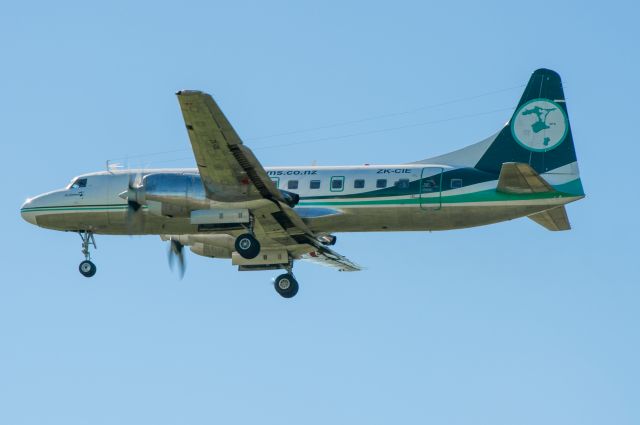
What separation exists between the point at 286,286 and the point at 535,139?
8.70 metres

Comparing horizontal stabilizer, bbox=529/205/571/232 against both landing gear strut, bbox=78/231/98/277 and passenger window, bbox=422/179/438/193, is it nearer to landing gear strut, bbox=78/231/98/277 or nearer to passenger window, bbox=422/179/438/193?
passenger window, bbox=422/179/438/193

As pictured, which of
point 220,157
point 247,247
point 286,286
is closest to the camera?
point 220,157

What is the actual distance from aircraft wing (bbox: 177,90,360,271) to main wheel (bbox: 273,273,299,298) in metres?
1.10

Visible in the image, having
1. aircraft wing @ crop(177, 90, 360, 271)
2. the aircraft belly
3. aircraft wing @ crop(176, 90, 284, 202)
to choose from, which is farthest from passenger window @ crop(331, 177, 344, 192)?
aircraft wing @ crop(176, 90, 284, 202)

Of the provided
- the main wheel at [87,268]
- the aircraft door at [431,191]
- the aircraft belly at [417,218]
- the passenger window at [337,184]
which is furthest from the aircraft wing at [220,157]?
the main wheel at [87,268]

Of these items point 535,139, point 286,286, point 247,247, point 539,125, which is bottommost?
point 286,286

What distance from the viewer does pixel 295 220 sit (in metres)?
39.4

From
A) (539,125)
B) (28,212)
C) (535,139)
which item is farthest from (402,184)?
(28,212)

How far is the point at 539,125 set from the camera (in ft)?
129

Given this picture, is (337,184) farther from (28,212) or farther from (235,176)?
(28,212)

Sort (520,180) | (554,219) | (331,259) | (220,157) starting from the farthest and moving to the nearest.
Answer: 1. (331,259)
2. (554,219)
3. (520,180)
4. (220,157)

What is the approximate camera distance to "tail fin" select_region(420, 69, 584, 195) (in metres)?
39.0

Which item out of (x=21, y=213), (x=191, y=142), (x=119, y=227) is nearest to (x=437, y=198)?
(x=191, y=142)

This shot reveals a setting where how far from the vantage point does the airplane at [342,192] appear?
37938 millimetres
